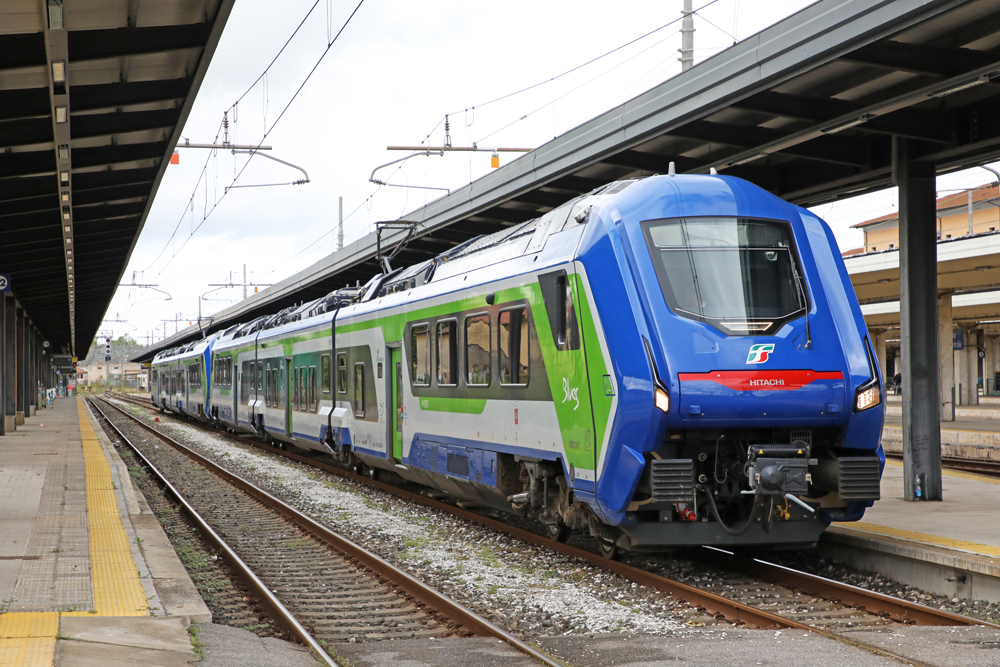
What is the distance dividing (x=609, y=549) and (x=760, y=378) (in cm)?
230

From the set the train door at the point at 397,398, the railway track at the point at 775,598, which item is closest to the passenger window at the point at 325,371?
the train door at the point at 397,398

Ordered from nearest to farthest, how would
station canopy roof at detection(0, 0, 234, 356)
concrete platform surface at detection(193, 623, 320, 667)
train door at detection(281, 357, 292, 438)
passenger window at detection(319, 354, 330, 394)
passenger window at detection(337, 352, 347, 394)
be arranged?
concrete platform surface at detection(193, 623, 320, 667)
station canopy roof at detection(0, 0, 234, 356)
passenger window at detection(337, 352, 347, 394)
passenger window at detection(319, 354, 330, 394)
train door at detection(281, 357, 292, 438)

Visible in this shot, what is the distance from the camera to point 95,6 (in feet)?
29.4

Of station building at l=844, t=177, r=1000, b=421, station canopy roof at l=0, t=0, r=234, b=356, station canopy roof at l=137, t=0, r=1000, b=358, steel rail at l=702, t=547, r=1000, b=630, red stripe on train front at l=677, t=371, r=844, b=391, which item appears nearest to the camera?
steel rail at l=702, t=547, r=1000, b=630

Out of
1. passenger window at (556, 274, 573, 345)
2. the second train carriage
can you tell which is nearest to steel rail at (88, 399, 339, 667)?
passenger window at (556, 274, 573, 345)

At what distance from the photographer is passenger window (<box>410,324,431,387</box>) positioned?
12.2 metres

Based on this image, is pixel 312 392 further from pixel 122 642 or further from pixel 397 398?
pixel 122 642

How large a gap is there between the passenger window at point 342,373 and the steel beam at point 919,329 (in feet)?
30.0

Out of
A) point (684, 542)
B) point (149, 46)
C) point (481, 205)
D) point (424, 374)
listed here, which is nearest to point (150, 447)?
point (481, 205)

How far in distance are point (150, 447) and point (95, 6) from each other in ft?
64.8

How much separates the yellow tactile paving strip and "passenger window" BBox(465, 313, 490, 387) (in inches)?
155

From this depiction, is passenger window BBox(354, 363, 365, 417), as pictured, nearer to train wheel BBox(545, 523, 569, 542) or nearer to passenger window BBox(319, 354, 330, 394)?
passenger window BBox(319, 354, 330, 394)

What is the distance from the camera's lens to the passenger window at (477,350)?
10305mm

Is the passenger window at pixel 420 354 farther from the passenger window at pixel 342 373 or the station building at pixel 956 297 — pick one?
the station building at pixel 956 297
